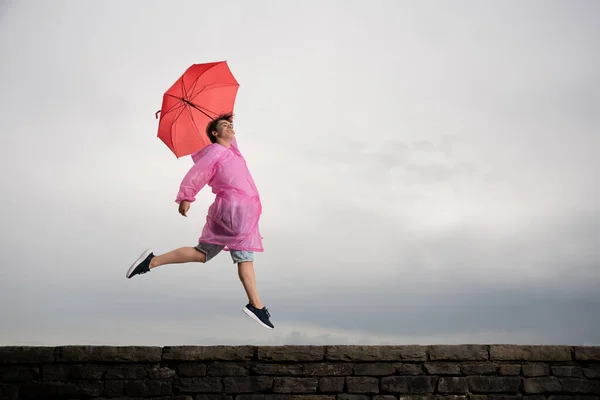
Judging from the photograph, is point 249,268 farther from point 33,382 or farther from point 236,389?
point 33,382

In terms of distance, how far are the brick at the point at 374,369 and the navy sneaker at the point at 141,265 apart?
7.60 feet

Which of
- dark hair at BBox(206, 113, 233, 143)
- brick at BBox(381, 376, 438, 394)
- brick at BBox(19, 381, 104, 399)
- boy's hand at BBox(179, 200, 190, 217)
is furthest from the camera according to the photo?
dark hair at BBox(206, 113, 233, 143)

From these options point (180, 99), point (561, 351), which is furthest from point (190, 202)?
point (561, 351)

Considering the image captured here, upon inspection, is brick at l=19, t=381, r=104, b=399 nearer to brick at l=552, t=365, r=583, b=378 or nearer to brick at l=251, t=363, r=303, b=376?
brick at l=251, t=363, r=303, b=376

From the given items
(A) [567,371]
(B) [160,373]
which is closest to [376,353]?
(A) [567,371]

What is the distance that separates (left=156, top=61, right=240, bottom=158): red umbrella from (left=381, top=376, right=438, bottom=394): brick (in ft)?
10.0

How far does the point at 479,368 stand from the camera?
19.4 ft

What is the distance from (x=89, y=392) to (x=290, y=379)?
5.66 ft

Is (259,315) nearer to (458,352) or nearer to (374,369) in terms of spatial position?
(374,369)

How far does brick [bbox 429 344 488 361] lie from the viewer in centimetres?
590

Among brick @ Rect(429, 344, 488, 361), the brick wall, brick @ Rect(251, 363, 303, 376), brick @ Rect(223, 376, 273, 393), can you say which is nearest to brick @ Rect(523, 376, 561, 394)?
the brick wall

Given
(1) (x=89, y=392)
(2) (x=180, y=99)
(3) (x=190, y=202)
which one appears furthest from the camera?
(2) (x=180, y=99)

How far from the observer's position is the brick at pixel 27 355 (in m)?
5.77

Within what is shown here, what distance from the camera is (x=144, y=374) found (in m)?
5.76
